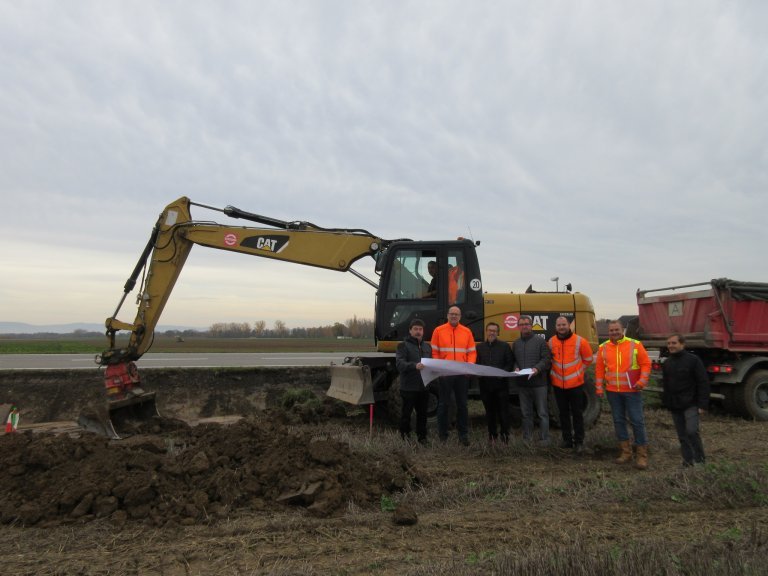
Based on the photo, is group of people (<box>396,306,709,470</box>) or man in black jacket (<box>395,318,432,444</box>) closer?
group of people (<box>396,306,709,470</box>)

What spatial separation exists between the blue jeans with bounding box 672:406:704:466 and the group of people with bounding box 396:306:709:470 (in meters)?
0.01

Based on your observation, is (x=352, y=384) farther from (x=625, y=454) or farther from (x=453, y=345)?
(x=625, y=454)

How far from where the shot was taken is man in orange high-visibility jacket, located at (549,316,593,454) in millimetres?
7355

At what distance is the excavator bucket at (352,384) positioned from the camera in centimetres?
848

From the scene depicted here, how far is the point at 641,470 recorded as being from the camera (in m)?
6.58

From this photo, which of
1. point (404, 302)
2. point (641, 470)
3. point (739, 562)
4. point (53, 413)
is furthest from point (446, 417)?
point (53, 413)

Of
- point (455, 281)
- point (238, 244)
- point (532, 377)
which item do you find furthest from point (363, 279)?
point (532, 377)

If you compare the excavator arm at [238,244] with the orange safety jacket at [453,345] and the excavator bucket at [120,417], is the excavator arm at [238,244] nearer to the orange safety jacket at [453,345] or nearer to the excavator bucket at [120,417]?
the excavator bucket at [120,417]

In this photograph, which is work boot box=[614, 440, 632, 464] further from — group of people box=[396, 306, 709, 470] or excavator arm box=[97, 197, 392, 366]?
excavator arm box=[97, 197, 392, 366]

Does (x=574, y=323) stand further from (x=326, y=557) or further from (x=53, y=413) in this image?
(x=53, y=413)

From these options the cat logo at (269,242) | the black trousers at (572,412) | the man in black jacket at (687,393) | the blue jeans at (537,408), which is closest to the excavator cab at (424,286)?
the blue jeans at (537,408)

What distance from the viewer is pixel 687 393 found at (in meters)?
6.29

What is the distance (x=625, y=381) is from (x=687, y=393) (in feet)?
2.40

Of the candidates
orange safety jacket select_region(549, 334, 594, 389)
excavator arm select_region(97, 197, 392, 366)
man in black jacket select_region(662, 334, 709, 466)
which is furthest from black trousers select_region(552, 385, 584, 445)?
excavator arm select_region(97, 197, 392, 366)
